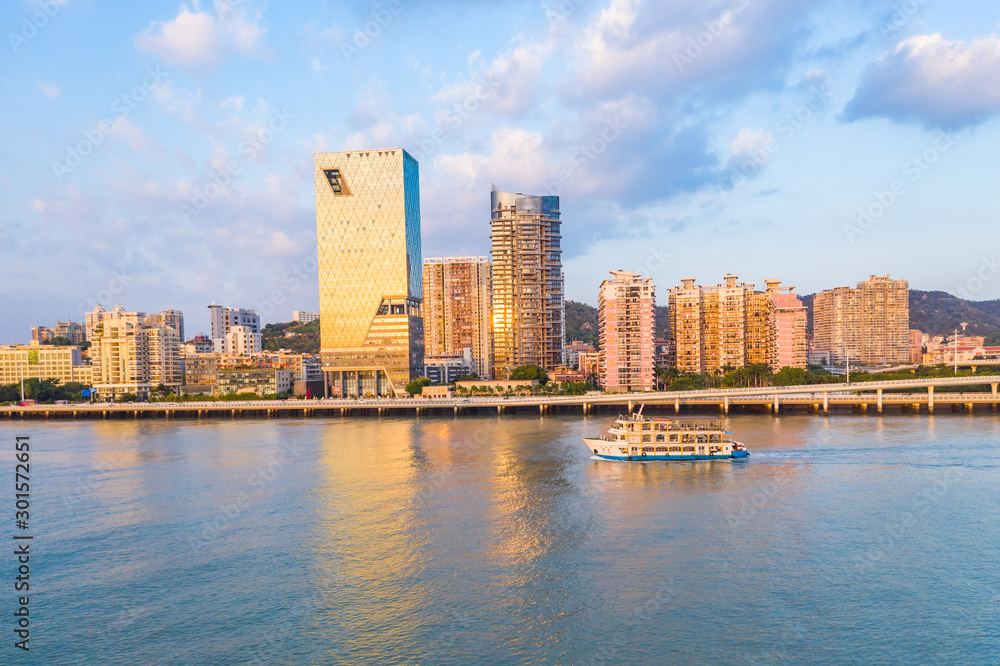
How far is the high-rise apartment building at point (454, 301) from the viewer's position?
609ft

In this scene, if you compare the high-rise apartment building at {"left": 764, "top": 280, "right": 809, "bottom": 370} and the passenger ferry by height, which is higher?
the high-rise apartment building at {"left": 764, "top": 280, "right": 809, "bottom": 370}

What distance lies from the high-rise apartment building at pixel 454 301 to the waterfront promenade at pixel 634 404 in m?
Answer: 71.2

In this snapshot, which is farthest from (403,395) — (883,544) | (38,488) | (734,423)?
(883,544)

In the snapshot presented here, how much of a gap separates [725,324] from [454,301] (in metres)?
77.1

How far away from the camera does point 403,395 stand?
130 m

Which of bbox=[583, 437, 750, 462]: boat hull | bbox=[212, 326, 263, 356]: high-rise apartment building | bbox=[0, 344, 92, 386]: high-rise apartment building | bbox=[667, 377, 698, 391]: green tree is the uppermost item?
bbox=[212, 326, 263, 356]: high-rise apartment building

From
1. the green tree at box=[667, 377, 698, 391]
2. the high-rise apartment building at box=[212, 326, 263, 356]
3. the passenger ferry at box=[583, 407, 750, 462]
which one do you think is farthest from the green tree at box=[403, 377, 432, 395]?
the high-rise apartment building at box=[212, 326, 263, 356]

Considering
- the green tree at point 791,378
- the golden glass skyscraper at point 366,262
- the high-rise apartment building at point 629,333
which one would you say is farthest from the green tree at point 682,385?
the golden glass skyscraper at point 366,262

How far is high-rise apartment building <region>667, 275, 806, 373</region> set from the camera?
145 meters

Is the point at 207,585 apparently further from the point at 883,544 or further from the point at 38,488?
the point at 883,544

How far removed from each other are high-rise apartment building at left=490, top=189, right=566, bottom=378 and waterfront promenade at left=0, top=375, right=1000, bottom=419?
166 feet

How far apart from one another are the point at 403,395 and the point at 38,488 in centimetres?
8447

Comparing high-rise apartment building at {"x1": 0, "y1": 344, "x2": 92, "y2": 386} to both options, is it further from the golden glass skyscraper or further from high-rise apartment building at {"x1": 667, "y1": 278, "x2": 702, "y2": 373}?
high-rise apartment building at {"x1": 667, "y1": 278, "x2": 702, "y2": 373}

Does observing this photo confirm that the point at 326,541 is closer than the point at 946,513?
Yes
